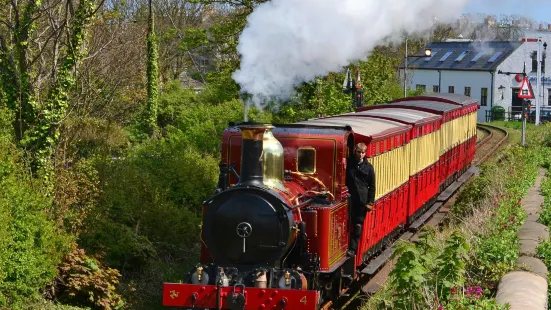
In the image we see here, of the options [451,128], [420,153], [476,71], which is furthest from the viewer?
[476,71]

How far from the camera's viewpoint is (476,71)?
191ft

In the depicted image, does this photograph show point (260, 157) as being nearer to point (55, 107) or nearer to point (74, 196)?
point (74, 196)

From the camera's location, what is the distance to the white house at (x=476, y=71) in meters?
57.5

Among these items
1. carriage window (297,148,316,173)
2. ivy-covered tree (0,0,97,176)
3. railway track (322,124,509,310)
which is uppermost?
ivy-covered tree (0,0,97,176)

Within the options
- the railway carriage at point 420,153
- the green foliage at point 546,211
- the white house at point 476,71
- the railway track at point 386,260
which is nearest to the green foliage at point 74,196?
the railway track at point 386,260

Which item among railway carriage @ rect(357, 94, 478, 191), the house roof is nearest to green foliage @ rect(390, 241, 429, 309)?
railway carriage @ rect(357, 94, 478, 191)

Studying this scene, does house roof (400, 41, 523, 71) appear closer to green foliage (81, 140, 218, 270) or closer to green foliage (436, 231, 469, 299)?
green foliage (81, 140, 218, 270)

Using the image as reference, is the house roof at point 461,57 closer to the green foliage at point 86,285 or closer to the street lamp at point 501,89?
the street lamp at point 501,89

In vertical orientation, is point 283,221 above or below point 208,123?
below

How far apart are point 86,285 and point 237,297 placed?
4184 mm

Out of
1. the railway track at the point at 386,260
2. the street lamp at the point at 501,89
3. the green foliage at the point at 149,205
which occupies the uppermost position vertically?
the street lamp at the point at 501,89

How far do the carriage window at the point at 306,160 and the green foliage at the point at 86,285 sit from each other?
13.4ft

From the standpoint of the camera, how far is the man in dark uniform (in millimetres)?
11562

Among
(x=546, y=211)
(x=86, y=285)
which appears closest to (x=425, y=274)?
(x=546, y=211)
